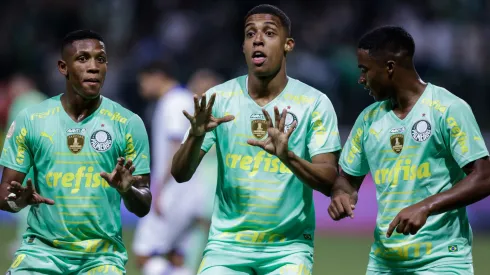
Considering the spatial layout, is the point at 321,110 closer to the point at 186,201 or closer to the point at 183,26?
the point at 186,201

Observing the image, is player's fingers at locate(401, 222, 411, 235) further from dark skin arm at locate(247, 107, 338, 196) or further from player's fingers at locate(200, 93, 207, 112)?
player's fingers at locate(200, 93, 207, 112)

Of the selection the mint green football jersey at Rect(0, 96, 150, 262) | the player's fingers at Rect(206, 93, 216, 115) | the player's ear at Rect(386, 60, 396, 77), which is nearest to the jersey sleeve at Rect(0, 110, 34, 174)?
the mint green football jersey at Rect(0, 96, 150, 262)

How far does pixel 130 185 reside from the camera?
6.47 metres

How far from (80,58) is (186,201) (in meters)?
4.11

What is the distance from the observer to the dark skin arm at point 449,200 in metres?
Result: 6.04

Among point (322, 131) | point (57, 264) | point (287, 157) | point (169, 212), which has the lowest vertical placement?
point (57, 264)

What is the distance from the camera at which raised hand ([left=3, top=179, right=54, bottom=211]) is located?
6383mm

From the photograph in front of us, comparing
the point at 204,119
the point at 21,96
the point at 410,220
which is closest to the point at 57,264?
the point at 204,119

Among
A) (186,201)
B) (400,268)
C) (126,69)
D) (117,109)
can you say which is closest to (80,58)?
(117,109)

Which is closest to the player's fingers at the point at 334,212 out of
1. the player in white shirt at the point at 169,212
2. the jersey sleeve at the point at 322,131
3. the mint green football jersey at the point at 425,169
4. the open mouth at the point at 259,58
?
the mint green football jersey at the point at 425,169

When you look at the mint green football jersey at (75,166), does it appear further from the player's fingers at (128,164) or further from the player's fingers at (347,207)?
the player's fingers at (347,207)

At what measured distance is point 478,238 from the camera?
15688mm

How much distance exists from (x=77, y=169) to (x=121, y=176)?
0.57m

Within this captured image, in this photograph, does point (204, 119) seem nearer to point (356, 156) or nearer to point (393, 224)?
point (356, 156)
